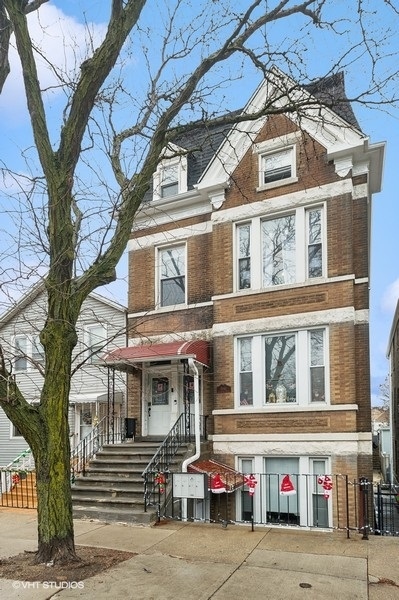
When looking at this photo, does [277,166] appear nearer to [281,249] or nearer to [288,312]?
[281,249]

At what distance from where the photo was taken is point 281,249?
12984 mm

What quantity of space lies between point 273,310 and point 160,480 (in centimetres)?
466

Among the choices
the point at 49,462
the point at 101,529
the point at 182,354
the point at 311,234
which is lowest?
the point at 101,529

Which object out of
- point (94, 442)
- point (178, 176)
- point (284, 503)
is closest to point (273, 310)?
point (284, 503)

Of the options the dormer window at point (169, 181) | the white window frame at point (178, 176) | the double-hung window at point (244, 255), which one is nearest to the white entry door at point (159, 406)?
the double-hung window at point (244, 255)

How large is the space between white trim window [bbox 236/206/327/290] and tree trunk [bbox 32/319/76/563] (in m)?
6.85

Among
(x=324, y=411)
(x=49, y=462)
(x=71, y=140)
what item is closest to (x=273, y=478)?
(x=324, y=411)

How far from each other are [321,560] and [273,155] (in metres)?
9.50

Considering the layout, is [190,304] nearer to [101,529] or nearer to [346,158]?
[346,158]

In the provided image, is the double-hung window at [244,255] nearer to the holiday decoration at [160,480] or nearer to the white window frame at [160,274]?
the white window frame at [160,274]

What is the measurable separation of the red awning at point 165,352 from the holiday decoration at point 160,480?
2.79m

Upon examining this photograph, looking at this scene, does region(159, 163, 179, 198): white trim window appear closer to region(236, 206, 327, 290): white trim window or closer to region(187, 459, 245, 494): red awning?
region(236, 206, 327, 290): white trim window

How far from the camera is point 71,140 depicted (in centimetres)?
752

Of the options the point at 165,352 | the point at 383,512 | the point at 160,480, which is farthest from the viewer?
the point at 383,512
